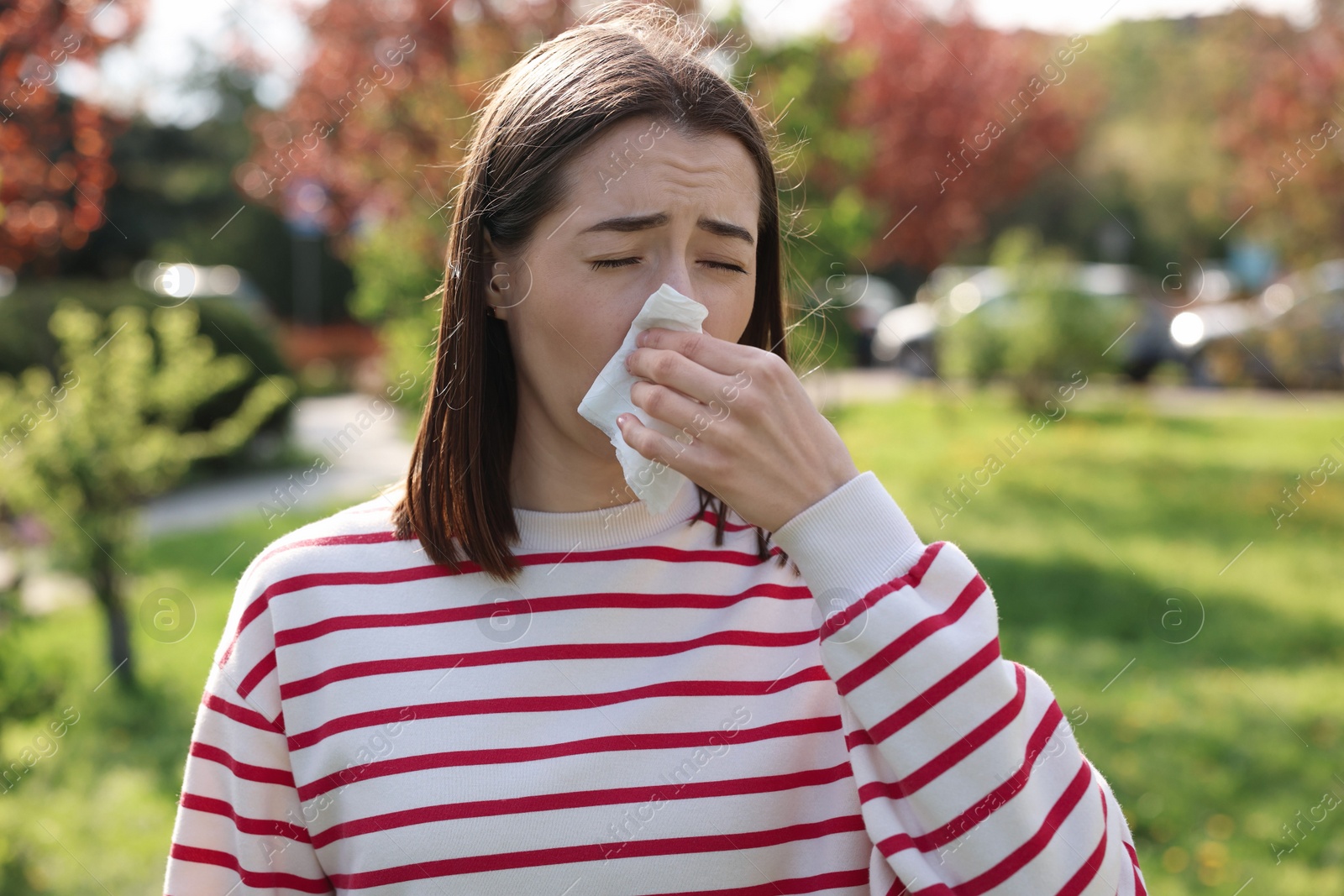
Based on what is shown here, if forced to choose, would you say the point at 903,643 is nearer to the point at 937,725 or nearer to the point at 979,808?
the point at 937,725

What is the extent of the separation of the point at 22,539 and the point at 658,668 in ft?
14.7

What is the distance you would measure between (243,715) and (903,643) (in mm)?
959

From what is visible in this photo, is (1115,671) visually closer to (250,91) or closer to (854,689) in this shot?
(854,689)

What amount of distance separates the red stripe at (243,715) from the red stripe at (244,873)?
19 cm

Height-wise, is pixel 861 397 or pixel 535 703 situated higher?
pixel 535 703

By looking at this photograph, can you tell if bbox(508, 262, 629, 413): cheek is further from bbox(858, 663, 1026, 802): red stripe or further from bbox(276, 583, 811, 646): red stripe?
bbox(858, 663, 1026, 802): red stripe

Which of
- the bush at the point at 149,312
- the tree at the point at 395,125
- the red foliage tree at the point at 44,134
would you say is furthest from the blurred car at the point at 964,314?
the red foliage tree at the point at 44,134

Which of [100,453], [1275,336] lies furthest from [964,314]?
[100,453]

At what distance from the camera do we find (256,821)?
1612 mm

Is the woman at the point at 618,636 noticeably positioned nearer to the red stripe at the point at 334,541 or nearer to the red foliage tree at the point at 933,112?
the red stripe at the point at 334,541

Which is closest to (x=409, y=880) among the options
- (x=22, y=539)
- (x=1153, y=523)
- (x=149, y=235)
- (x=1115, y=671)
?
(x=22, y=539)

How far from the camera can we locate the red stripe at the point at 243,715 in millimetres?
1620

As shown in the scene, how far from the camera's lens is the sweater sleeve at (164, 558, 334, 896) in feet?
5.28

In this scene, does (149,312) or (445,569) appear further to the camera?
(149,312)
